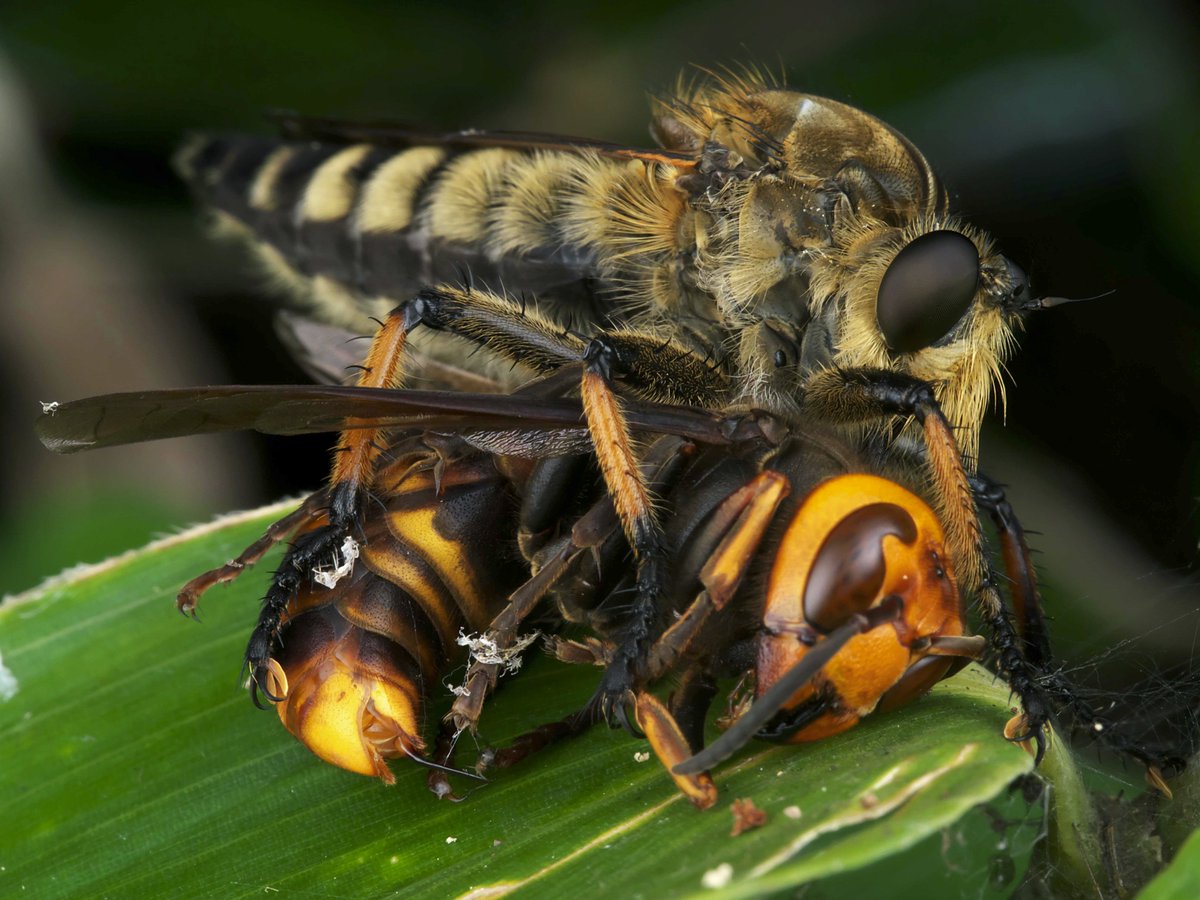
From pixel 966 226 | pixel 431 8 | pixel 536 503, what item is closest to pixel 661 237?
pixel 966 226

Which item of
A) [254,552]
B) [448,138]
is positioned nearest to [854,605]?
[254,552]

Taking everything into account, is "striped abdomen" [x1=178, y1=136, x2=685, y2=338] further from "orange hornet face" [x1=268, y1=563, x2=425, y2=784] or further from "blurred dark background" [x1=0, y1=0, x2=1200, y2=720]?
"orange hornet face" [x1=268, y1=563, x2=425, y2=784]

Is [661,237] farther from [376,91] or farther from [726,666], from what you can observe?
[376,91]

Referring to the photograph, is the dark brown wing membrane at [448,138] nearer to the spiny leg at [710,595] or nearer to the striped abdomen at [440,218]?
the striped abdomen at [440,218]

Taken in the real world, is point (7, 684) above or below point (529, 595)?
below

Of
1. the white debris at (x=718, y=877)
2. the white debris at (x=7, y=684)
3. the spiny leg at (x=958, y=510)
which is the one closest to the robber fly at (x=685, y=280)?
the spiny leg at (x=958, y=510)

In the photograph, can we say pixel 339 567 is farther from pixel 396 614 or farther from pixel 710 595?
pixel 710 595

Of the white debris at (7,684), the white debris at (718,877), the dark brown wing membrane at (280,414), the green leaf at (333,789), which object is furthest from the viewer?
the white debris at (7,684)
